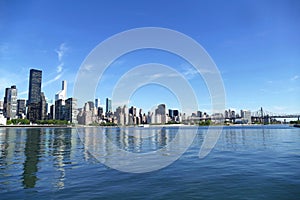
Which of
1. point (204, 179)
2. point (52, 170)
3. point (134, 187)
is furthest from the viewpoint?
point (52, 170)

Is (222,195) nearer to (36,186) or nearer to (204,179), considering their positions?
(204,179)

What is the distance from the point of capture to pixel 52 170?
22516 mm

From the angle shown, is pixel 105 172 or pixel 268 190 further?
pixel 105 172

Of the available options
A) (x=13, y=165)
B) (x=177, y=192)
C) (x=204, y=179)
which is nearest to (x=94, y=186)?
Result: (x=177, y=192)

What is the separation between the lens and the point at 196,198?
13.7 meters

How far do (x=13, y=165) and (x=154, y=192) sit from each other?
18.7m

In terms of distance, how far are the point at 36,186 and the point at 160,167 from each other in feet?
38.9

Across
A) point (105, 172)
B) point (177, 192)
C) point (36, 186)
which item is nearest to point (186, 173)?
point (177, 192)

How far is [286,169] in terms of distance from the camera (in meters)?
21.7

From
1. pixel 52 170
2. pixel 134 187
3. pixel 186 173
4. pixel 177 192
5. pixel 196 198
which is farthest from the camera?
pixel 52 170

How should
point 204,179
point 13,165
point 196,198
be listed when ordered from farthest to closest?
point 13,165, point 204,179, point 196,198

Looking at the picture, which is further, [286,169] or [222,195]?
[286,169]

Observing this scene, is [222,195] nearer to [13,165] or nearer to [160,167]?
[160,167]

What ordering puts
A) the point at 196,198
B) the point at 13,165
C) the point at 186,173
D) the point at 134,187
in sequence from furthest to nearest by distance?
the point at 13,165 → the point at 186,173 → the point at 134,187 → the point at 196,198
